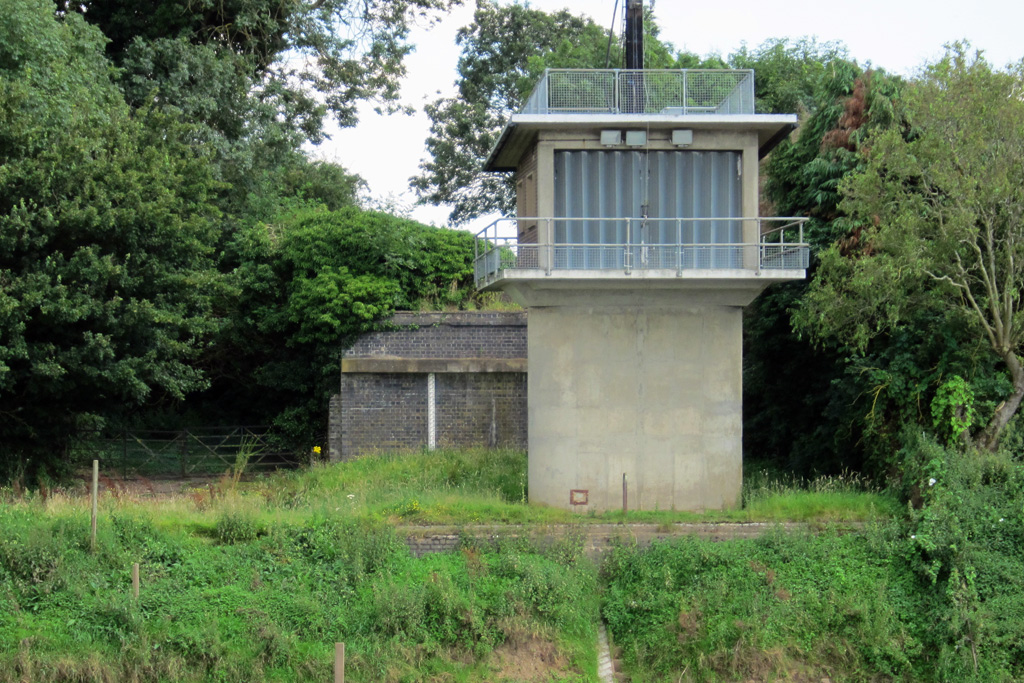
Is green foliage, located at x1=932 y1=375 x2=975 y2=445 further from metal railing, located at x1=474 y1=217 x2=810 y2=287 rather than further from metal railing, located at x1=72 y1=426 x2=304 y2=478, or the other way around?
metal railing, located at x1=72 y1=426 x2=304 y2=478

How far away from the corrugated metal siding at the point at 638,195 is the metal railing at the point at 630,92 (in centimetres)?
79

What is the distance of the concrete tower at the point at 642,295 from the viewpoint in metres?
17.5

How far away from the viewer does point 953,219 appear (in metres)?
16.5

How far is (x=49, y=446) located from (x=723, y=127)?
15017 millimetres

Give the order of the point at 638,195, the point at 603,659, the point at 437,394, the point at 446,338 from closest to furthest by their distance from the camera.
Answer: the point at 603,659, the point at 638,195, the point at 437,394, the point at 446,338

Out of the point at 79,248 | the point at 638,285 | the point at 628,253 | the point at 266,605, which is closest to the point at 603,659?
the point at 266,605

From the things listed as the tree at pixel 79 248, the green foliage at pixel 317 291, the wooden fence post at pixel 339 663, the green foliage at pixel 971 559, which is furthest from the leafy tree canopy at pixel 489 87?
the wooden fence post at pixel 339 663

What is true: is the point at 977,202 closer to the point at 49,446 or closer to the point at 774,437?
the point at 774,437

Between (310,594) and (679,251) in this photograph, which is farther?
(679,251)

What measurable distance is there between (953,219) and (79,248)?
49.3 feet

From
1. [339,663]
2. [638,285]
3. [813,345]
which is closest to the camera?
[339,663]

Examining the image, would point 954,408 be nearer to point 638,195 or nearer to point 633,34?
point 638,195

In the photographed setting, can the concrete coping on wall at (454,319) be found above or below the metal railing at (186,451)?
above

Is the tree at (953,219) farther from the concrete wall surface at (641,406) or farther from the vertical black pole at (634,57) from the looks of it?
the vertical black pole at (634,57)
